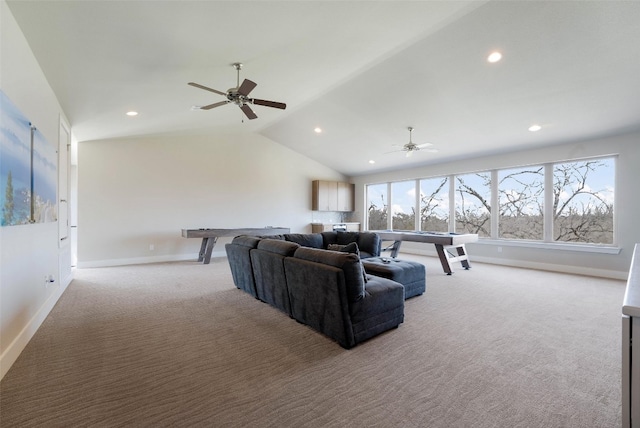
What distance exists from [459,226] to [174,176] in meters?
7.18

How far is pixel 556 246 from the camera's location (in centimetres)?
550

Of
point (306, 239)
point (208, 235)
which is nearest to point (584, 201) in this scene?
point (306, 239)

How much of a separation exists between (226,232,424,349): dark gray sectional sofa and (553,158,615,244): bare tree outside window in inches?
197

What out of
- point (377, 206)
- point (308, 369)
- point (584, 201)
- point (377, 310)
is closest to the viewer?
point (308, 369)

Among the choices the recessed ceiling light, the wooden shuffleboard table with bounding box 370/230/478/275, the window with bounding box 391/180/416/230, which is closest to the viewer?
the recessed ceiling light

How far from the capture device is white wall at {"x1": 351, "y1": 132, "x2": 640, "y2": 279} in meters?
4.71

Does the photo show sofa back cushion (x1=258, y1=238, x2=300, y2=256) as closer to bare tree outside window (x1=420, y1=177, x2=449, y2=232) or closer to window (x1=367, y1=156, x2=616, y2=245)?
window (x1=367, y1=156, x2=616, y2=245)

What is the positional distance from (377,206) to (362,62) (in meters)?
5.83

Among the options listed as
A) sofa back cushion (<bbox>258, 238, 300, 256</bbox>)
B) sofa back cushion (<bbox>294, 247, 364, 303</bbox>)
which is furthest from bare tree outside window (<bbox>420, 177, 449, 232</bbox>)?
sofa back cushion (<bbox>294, 247, 364, 303</bbox>)

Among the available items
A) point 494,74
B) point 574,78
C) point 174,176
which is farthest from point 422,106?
point 174,176

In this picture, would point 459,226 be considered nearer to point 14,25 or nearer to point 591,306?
point 591,306

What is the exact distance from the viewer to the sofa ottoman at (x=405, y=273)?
3524mm

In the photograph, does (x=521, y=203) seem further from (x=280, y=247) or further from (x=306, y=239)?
(x=280, y=247)

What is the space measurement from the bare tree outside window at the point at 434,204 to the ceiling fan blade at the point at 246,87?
605 cm
